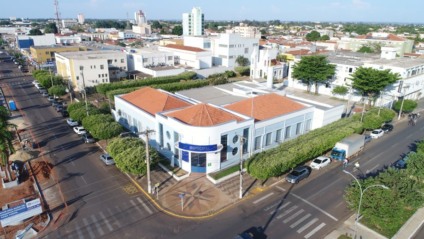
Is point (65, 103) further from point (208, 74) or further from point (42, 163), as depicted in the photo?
point (208, 74)

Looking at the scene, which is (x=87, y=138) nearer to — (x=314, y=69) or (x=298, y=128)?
(x=298, y=128)

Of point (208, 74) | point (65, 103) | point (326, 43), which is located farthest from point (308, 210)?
point (326, 43)

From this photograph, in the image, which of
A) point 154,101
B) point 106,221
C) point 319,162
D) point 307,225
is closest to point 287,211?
point 307,225

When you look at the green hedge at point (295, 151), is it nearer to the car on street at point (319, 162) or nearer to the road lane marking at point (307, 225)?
the car on street at point (319, 162)

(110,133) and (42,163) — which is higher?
(110,133)

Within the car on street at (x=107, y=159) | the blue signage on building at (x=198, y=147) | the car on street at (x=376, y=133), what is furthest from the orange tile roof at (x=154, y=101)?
the car on street at (x=376, y=133)

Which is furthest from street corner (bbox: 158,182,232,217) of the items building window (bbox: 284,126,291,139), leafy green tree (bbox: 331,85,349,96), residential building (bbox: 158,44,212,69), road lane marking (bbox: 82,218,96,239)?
→ residential building (bbox: 158,44,212,69)

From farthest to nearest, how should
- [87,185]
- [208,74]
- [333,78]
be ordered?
[208,74] < [333,78] < [87,185]
